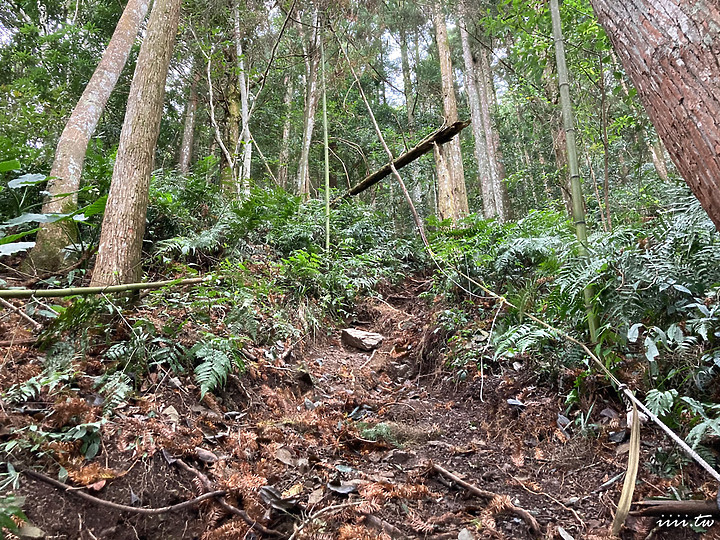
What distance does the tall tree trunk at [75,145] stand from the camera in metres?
3.80

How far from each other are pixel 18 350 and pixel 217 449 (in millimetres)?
1347

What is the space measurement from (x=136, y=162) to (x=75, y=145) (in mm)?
1323

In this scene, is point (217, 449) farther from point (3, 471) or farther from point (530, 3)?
point (530, 3)

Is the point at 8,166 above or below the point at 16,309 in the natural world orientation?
above

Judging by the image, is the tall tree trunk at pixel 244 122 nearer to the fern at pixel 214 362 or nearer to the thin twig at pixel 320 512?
the fern at pixel 214 362

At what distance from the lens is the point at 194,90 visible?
37.0 feet

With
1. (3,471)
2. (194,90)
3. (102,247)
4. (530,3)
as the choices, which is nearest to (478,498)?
(3,471)

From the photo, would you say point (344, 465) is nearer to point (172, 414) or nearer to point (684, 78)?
point (172, 414)

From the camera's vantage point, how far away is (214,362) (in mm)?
2689

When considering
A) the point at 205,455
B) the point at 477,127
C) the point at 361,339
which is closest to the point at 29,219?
the point at 205,455

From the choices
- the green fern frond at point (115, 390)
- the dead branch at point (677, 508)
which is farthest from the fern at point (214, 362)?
the dead branch at point (677, 508)

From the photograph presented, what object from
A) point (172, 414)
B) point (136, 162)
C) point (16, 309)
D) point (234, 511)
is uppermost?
point (136, 162)

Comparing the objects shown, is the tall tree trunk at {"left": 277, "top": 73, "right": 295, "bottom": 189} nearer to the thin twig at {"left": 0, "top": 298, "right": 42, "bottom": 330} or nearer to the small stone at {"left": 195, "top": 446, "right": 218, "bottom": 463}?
the thin twig at {"left": 0, "top": 298, "right": 42, "bottom": 330}

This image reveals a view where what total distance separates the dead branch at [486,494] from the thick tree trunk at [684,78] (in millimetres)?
1437
